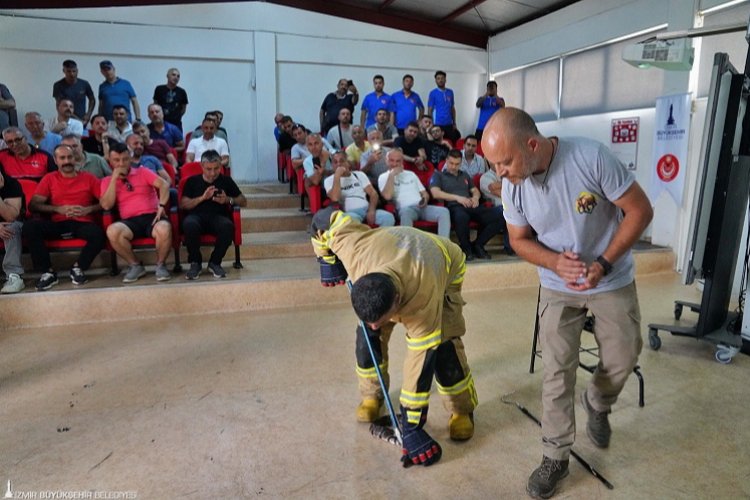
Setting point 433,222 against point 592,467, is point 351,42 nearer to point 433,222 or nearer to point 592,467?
point 433,222

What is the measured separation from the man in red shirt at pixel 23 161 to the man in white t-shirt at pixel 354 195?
254 centimetres

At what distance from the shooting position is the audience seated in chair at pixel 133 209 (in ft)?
13.4

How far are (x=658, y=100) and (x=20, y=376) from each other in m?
6.62

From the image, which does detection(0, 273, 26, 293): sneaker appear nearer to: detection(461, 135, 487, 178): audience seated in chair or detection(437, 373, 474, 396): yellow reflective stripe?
detection(437, 373, 474, 396): yellow reflective stripe

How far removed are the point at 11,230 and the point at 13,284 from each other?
0.42 meters

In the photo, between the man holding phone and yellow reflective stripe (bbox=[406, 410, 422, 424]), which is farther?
the man holding phone

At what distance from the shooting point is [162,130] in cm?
614

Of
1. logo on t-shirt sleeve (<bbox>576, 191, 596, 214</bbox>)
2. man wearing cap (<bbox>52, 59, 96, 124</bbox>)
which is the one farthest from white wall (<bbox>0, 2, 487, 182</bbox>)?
logo on t-shirt sleeve (<bbox>576, 191, 596, 214</bbox>)

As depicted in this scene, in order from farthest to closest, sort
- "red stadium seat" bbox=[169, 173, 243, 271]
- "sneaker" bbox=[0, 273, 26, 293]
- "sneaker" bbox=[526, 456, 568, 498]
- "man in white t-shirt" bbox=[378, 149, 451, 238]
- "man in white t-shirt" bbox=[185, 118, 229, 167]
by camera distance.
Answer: "man in white t-shirt" bbox=[185, 118, 229, 167] → "man in white t-shirt" bbox=[378, 149, 451, 238] → "red stadium seat" bbox=[169, 173, 243, 271] → "sneaker" bbox=[0, 273, 26, 293] → "sneaker" bbox=[526, 456, 568, 498]

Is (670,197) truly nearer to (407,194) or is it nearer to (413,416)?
(407,194)

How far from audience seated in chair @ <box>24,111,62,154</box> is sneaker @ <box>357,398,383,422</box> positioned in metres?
4.42

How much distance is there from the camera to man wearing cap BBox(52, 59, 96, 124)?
6031mm

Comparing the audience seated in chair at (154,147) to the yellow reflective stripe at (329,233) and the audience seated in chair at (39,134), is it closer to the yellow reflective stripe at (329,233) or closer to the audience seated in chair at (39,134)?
the audience seated in chair at (39,134)

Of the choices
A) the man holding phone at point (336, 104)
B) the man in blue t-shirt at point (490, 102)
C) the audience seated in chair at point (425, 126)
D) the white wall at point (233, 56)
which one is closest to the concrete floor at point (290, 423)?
the audience seated in chair at point (425, 126)
